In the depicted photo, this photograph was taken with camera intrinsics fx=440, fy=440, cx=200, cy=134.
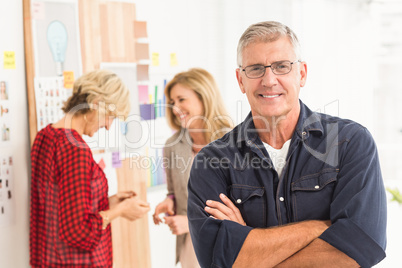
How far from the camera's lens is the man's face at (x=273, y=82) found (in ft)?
5.08

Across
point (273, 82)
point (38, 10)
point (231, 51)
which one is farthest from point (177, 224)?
point (231, 51)

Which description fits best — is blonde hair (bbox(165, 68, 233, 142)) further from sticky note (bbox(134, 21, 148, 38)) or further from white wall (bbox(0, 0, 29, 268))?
white wall (bbox(0, 0, 29, 268))

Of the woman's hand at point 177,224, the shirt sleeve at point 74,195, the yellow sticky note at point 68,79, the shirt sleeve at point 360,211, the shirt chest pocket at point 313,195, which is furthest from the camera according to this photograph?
the yellow sticky note at point 68,79

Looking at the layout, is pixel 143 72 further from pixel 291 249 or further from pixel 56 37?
pixel 291 249

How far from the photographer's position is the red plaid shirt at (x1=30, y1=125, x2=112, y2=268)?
7.07 feet

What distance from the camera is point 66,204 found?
7.05 ft

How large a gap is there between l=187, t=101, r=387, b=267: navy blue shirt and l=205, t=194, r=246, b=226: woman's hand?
0.08ft

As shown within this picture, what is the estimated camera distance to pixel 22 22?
2631mm

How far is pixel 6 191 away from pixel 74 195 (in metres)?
0.70

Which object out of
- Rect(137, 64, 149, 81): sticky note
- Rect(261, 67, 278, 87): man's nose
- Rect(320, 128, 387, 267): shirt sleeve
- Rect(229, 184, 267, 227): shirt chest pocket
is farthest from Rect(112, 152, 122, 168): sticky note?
Rect(320, 128, 387, 267): shirt sleeve

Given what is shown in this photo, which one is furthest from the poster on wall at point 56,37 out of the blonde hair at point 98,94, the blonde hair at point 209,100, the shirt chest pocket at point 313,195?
the shirt chest pocket at point 313,195

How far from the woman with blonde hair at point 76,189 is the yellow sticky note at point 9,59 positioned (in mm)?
476

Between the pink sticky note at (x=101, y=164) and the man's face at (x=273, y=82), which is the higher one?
the man's face at (x=273, y=82)

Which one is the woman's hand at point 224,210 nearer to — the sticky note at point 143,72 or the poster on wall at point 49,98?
the poster on wall at point 49,98
